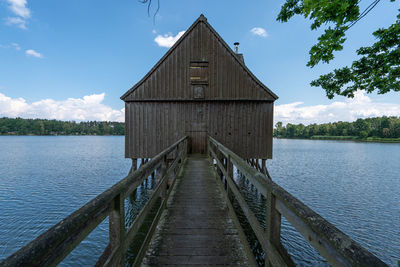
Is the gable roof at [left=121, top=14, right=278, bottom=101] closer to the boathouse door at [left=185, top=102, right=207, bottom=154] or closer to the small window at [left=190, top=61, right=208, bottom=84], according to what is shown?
the small window at [left=190, top=61, right=208, bottom=84]

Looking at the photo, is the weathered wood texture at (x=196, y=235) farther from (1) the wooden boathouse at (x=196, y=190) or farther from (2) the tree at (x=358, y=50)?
(2) the tree at (x=358, y=50)

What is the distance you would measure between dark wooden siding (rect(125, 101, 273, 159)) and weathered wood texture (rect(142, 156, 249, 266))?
6322 millimetres

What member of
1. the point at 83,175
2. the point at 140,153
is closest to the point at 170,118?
the point at 140,153

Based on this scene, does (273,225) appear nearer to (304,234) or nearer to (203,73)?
(304,234)

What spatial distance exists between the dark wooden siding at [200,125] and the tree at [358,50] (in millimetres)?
5991

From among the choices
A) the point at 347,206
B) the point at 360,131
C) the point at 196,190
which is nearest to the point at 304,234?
the point at 196,190

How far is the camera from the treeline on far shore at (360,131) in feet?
248

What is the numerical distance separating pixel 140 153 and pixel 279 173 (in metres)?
14.4

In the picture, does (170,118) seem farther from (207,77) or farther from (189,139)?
(207,77)

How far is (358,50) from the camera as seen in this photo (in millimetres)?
4688

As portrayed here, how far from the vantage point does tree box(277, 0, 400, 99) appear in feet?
13.3

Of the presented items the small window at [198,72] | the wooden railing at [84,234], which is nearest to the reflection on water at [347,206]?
the wooden railing at [84,234]

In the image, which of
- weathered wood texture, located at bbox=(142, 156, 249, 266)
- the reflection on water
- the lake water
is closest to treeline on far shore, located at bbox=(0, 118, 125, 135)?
the lake water

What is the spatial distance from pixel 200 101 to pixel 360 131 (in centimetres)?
10203
